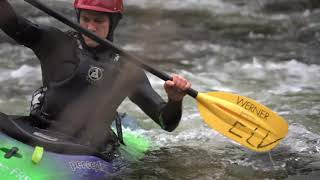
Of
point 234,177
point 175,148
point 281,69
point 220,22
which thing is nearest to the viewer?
point 234,177

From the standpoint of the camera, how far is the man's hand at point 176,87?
2834 mm

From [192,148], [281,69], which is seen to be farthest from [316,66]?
[192,148]

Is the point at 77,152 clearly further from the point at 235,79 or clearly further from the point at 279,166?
the point at 235,79

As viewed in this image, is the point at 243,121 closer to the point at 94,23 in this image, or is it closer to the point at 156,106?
the point at 156,106

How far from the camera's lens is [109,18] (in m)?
3.00

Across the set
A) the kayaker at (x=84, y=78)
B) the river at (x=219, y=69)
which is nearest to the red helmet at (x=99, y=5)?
the kayaker at (x=84, y=78)

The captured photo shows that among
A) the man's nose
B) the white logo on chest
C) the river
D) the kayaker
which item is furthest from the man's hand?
the river

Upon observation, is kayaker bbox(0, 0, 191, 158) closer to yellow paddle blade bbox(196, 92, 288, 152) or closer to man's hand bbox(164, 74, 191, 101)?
man's hand bbox(164, 74, 191, 101)

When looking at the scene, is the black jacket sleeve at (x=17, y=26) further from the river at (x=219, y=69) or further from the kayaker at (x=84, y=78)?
the river at (x=219, y=69)

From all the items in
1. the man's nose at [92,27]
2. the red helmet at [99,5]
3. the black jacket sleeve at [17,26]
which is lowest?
the black jacket sleeve at [17,26]

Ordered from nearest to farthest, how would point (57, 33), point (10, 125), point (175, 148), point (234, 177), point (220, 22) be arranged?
point (10, 125)
point (57, 33)
point (234, 177)
point (175, 148)
point (220, 22)

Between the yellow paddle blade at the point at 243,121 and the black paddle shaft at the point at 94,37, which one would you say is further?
the yellow paddle blade at the point at 243,121

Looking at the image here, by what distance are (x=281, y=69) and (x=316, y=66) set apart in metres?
0.41

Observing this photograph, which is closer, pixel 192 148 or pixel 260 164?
pixel 260 164
